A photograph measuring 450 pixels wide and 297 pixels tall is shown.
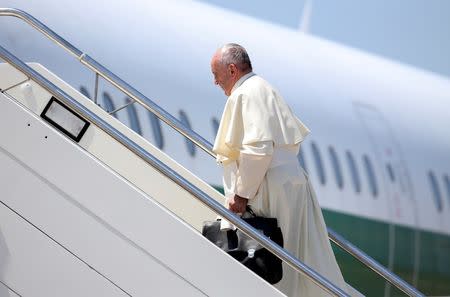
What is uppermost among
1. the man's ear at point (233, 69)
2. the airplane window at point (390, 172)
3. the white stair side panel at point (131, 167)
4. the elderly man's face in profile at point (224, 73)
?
the man's ear at point (233, 69)

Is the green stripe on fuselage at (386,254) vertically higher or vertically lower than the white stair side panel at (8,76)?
lower

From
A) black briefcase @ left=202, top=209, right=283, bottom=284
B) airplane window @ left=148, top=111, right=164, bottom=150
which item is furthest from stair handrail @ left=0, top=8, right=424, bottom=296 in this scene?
airplane window @ left=148, top=111, right=164, bottom=150

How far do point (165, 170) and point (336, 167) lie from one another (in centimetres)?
713

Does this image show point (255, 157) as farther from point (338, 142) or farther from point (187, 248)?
point (338, 142)

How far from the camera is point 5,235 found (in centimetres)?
450

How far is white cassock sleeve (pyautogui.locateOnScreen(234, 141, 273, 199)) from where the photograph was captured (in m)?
4.93

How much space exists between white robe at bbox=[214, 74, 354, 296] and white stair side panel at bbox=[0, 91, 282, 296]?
0.51 m

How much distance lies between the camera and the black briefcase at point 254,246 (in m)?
4.86

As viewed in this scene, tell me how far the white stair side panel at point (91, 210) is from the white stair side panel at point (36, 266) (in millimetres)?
37

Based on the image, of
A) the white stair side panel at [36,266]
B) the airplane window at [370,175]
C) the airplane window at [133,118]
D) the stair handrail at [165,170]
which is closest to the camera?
the white stair side panel at [36,266]

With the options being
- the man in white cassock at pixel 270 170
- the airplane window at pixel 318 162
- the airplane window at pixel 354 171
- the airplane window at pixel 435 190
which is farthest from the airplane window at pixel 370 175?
the man in white cassock at pixel 270 170

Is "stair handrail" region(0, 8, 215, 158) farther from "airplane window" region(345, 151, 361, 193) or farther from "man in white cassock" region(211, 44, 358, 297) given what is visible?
"airplane window" region(345, 151, 361, 193)

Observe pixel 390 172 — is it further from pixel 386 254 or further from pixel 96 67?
pixel 96 67

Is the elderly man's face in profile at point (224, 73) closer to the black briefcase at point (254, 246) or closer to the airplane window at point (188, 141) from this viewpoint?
the black briefcase at point (254, 246)
